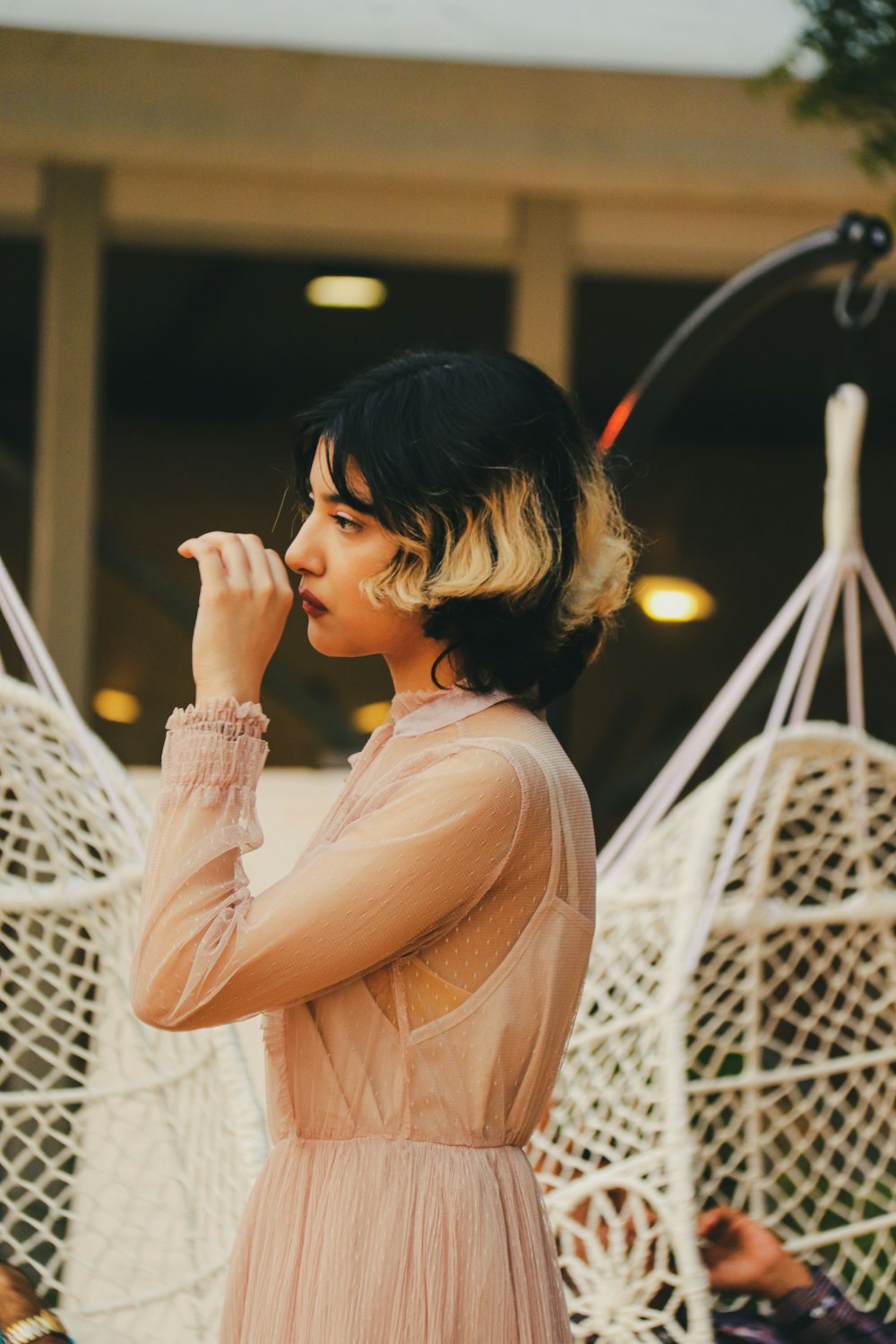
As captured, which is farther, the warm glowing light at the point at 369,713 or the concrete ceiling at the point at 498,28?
the warm glowing light at the point at 369,713

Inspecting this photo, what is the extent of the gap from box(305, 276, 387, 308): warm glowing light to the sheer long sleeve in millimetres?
3783

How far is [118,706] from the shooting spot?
6.21 m

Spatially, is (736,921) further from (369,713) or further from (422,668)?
(369,713)

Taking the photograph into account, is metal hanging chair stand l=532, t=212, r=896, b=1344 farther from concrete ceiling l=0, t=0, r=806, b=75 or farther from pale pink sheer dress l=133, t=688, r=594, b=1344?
concrete ceiling l=0, t=0, r=806, b=75

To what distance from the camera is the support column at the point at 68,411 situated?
371 cm

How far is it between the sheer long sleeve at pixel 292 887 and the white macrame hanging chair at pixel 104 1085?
80 centimetres

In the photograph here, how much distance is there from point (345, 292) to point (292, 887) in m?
4.16

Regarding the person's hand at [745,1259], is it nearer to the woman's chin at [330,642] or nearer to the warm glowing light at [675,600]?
the woman's chin at [330,642]

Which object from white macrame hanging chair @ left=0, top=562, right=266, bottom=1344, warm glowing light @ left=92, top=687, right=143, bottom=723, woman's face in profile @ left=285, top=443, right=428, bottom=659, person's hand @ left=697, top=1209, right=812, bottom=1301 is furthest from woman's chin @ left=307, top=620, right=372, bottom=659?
warm glowing light @ left=92, top=687, right=143, bottom=723

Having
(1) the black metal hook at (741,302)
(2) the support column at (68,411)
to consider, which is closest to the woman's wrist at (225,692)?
(1) the black metal hook at (741,302)

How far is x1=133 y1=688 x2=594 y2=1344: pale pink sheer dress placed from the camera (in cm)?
90

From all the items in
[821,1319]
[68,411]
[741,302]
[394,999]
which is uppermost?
[68,411]

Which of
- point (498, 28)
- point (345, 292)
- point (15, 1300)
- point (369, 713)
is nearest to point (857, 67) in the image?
point (498, 28)

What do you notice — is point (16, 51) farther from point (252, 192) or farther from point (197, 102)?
point (252, 192)
